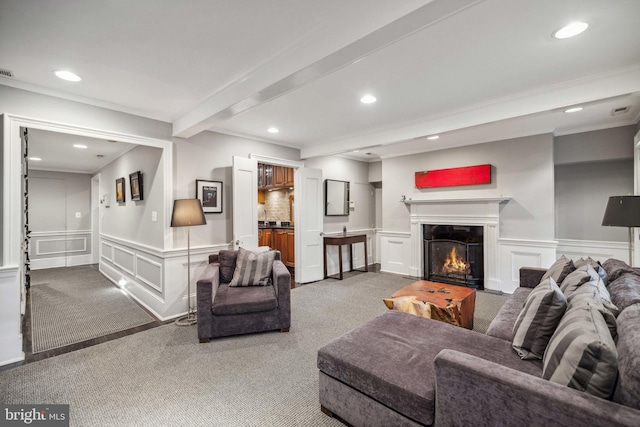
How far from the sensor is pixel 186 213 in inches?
128

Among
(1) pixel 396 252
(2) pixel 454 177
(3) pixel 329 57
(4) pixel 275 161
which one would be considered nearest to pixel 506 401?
(3) pixel 329 57

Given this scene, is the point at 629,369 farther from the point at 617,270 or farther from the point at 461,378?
the point at 617,270

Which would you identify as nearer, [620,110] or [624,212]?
[624,212]

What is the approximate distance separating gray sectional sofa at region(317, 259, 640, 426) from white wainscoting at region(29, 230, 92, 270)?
307 inches

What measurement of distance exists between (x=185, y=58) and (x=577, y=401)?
9.69ft

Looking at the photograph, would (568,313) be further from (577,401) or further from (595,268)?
(595,268)

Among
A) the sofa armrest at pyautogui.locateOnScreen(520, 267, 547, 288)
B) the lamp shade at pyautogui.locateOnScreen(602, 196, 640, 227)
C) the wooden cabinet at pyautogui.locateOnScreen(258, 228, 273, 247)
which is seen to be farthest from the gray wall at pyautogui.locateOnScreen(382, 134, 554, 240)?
the wooden cabinet at pyautogui.locateOnScreen(258, 228, 273, 247)

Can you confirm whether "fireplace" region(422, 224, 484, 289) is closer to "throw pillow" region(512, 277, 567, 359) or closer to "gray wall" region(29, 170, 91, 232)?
"throw pillow" region(512, 277, 567, 359)

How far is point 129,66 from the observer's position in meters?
2.32

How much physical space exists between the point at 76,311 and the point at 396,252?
5091 mm

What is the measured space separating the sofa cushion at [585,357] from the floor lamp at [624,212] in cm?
181

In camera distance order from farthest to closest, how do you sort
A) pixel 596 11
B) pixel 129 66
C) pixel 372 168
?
pixel 372 168 → pixel 129 66 → pixel 596 11

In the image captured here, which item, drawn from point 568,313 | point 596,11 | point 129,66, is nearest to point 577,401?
point 568,313

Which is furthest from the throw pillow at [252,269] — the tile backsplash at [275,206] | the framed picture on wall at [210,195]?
the tile backsplash at [275,206]
